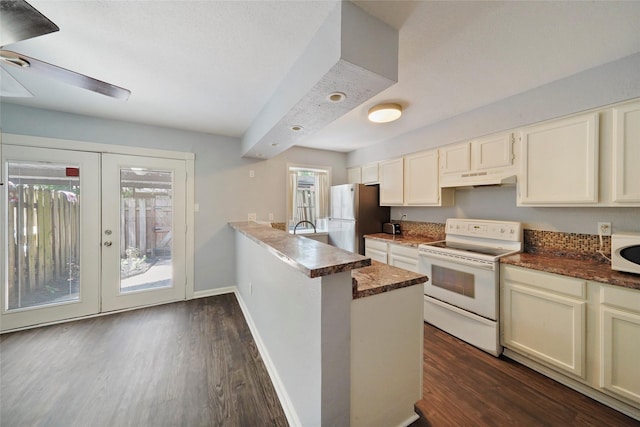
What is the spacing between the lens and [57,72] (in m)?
1.26

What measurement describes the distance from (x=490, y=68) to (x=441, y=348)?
249cm

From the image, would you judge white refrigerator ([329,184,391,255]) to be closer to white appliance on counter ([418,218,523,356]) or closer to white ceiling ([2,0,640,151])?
white appliance on counter ([418,218,523,356])

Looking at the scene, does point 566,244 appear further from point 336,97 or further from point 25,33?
point 25,33

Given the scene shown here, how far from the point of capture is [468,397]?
5.10 ft

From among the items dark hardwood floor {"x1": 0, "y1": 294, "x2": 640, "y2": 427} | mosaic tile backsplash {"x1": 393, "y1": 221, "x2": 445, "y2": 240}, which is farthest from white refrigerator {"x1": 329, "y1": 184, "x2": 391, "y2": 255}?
dark hardwood floor {"x1": 0, "y1": 294, "x2": 640, "y2": 427}

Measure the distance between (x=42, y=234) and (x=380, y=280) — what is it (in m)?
3.63

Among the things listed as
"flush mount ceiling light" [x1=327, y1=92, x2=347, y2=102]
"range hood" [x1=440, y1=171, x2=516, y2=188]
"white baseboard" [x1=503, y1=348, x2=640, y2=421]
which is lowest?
"white baseboard" [x1=503, y1=348, x2=640, y2=421]

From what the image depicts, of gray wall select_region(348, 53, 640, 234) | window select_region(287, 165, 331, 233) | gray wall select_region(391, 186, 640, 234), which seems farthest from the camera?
window select_region(287, 165, 331, 233)

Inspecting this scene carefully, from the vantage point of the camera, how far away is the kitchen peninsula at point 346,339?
103 centimetres

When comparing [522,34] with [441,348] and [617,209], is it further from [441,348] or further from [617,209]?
[441,348]

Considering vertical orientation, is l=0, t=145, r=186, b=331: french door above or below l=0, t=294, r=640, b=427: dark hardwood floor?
above

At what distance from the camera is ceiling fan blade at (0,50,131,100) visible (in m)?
1.15

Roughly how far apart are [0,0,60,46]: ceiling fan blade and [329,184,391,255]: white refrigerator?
3.19 metres

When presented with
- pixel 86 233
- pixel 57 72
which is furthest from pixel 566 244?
pixel 86 233
